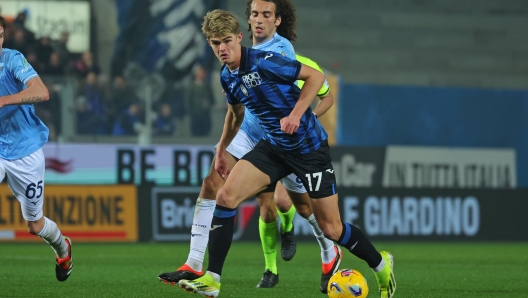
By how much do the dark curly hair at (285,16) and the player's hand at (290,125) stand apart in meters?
1.79

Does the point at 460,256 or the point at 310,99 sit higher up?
the point at 310,99

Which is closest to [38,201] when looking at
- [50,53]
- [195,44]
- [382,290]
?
[382,290]

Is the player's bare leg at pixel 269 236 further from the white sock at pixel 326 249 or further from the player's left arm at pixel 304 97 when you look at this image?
the player's left arm at pixel 304 97

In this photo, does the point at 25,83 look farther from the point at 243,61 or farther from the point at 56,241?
the point at 243,61

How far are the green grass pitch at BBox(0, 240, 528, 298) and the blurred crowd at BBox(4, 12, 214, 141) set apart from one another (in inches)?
78.7

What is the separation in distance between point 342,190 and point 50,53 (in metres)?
5.06

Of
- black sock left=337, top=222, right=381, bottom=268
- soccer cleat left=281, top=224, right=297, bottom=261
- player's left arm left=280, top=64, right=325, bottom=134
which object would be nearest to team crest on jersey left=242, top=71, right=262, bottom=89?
player's left arm left=280, top=64, right=325, bottom=134

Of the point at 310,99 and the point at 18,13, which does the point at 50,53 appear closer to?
the point at 18,13

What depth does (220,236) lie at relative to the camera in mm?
5805

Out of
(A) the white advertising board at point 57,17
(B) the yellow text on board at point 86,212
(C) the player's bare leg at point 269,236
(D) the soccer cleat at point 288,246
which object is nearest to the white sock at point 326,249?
(C) the player's bare leg at point 269,236

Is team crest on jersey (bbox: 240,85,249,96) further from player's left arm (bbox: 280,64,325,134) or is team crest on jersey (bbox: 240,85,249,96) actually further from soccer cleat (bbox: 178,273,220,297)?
soccer cleat (bbox: 178,273,220,297)

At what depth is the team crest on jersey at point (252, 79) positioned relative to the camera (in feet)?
18.8

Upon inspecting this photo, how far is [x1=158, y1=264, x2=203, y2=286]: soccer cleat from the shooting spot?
571 centimetres

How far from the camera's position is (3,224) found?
12.8 meters
